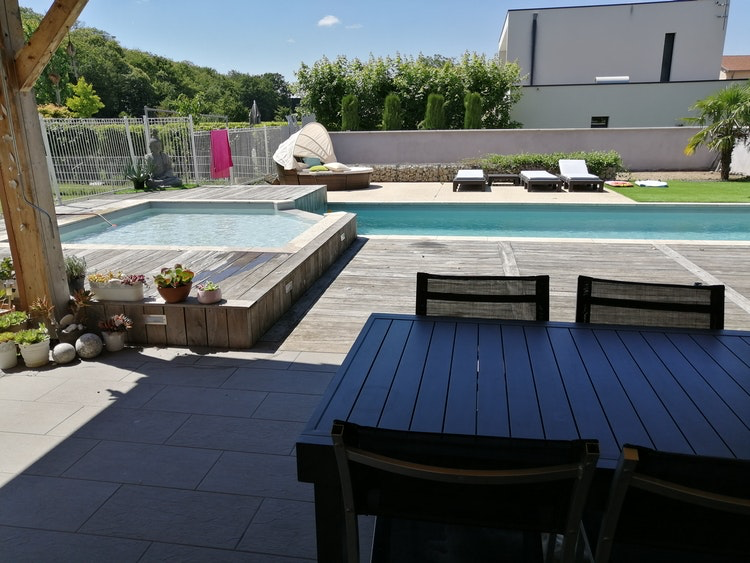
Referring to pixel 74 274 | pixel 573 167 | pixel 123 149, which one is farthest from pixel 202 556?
pixel 573 167

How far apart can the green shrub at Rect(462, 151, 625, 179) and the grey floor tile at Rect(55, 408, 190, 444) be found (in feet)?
42.7

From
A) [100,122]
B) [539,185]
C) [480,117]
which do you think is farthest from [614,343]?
[480,117]

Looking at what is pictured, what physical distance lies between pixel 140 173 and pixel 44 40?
9.30 metres

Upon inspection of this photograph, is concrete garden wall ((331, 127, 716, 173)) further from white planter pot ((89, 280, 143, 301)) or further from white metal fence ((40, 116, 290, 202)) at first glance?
white planter pot ((89, 280, 143, 301))

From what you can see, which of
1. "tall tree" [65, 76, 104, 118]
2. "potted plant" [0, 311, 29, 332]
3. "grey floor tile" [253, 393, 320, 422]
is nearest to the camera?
"grey floor tile" [253, 393, 320, 422]

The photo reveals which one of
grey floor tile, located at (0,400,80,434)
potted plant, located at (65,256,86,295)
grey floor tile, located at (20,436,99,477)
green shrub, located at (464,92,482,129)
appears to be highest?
green shrub, located at (464,92,482,129)

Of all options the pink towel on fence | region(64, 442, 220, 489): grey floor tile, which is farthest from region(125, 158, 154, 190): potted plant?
region(64, 442, 220, 489): grey floor tile

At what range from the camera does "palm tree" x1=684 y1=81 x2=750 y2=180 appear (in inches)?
502

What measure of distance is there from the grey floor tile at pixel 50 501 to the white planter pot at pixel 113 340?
147 centimetres

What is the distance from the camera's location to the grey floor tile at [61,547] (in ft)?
6.35

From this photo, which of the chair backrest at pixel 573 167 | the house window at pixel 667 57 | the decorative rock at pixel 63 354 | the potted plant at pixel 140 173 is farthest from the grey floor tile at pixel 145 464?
the house window at pixel 667 57

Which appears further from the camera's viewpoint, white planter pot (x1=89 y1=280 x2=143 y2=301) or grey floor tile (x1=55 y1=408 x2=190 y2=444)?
white planter pot (x1=89 y1=280 x2=143 y2=301)

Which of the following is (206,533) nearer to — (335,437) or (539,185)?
(335,437)

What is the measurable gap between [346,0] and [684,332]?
24577mm
